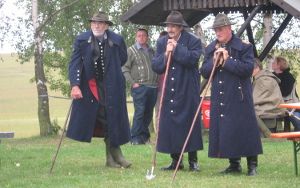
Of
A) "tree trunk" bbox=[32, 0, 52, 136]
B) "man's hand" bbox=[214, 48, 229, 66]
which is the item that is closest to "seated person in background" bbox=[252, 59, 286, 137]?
"man's hand" bbox=[214, 48, 229, 66]

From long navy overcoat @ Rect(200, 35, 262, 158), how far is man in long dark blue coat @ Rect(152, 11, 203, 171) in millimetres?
325

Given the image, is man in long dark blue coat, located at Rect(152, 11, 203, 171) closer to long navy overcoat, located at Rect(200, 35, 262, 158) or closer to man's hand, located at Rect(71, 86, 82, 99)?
long navy overcoat, located at Rect(200, 35, 262, 158)

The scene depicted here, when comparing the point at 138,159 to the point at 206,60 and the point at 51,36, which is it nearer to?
the point at 206,60

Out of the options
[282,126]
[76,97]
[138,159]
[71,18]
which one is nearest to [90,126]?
[76,97]

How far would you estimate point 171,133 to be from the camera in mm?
9406

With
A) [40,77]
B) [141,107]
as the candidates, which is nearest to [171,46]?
[141,107]

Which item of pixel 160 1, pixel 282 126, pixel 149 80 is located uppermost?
pixel 160 1

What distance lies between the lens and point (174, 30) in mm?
9383

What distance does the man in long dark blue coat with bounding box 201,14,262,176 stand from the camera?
29.4 feet

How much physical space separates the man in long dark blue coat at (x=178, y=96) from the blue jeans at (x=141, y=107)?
4.04m

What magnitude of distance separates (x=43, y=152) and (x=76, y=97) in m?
2.61

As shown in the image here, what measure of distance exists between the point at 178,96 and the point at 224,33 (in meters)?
0.91

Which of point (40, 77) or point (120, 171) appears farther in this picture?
point (40, 77)

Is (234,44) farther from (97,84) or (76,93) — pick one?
(76,93)
